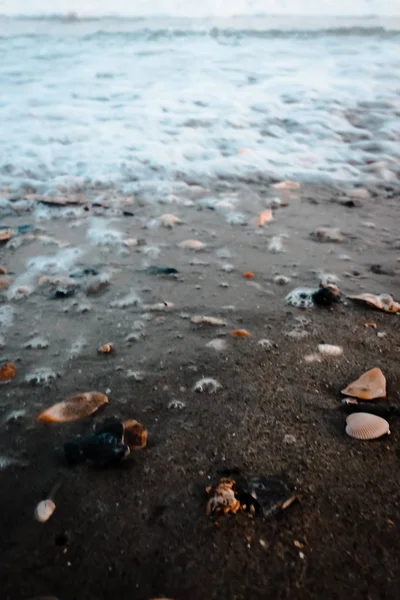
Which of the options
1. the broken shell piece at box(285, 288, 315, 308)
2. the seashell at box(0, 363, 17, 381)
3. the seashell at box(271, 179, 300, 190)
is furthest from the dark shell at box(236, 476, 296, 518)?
the seashell at box(271, 179, 300, 190)

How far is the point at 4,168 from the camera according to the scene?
170 inches

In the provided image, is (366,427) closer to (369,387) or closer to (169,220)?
(369,387)

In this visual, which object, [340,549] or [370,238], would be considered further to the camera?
[370,238]

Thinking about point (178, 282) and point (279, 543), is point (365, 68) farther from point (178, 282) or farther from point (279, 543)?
point (279, 543)

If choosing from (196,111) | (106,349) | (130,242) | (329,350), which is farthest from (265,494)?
(196,111)

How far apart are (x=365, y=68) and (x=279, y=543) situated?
862cm

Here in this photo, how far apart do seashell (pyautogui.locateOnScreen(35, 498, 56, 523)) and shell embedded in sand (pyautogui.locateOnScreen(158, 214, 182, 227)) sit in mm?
2133

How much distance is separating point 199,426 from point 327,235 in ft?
5.71

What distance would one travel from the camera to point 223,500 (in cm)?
127

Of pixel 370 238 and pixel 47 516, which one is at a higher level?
pixel 47 516

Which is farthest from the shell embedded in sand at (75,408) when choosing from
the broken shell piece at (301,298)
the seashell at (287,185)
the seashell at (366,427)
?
the seashell at (287,185)

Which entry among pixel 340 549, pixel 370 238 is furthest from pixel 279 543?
pixel 370 238

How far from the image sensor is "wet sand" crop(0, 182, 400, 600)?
113cm

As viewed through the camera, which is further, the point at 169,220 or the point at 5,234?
the point at 169,220
